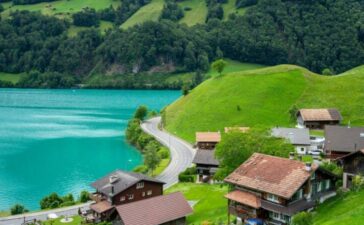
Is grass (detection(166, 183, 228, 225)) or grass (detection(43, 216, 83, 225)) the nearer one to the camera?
grass (detection(166, 183, 228, 225))

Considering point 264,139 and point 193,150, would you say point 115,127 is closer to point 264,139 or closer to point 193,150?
point 193,150

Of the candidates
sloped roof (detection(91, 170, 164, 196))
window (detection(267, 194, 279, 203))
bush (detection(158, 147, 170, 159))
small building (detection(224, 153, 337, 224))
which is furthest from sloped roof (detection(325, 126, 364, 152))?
bush (detection(158, 147, 170, 159))

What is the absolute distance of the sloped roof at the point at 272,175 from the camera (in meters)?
44.3

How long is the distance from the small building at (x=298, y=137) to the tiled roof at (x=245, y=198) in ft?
129

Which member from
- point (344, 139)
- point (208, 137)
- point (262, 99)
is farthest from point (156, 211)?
point (262, 99)

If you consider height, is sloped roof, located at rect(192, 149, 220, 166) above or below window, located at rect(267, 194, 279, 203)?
below

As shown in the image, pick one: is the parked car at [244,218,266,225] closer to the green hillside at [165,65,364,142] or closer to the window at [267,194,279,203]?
the window at [267,194,279,203]

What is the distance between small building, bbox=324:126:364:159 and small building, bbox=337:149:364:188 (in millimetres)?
22191

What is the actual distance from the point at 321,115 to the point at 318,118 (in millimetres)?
1649

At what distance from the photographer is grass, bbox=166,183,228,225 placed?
56.2m

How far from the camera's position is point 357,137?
74688 mm

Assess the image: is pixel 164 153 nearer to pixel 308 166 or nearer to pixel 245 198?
pixel 245 198

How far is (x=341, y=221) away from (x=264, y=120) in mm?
89245

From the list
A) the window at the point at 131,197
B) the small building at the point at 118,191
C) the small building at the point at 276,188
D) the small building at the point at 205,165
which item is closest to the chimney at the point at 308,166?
the small building at the point at 276,188
